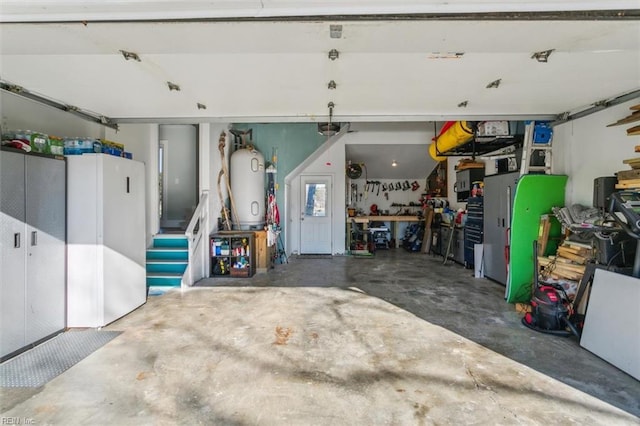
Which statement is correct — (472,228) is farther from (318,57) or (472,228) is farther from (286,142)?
(318,57)

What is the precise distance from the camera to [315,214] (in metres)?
7.57

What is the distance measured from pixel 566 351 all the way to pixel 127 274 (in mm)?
4643

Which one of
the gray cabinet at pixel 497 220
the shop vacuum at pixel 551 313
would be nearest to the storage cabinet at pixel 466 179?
the gray cabinet at pixel 497 220

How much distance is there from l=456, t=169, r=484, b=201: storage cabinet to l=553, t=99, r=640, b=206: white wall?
6.59ft

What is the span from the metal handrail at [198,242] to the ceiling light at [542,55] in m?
4.67

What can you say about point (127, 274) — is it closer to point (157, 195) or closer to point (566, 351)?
point (157, 195)

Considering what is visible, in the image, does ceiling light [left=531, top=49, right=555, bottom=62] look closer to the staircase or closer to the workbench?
the staircase

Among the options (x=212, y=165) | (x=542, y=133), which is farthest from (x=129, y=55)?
(x=542, y=133)

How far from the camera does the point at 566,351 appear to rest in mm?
2654

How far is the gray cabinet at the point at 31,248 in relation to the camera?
8.10 ft

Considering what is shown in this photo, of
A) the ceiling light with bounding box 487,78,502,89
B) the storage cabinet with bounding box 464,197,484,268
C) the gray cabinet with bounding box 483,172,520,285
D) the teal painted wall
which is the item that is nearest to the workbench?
the teal painted wall

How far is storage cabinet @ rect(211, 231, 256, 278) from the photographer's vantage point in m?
5.29

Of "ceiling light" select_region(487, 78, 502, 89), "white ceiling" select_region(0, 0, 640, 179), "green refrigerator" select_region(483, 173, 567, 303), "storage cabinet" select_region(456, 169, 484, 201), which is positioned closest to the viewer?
"white ceiling" select_region(0, 0, 640, 179)

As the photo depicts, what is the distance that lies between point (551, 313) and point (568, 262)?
724 millimetres
